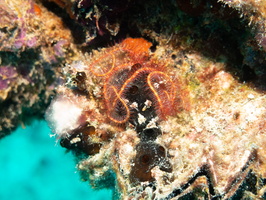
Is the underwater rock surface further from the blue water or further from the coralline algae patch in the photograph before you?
the blue water

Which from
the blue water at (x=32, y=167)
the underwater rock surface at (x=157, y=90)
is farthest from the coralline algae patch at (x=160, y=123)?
the blue water at (x=32, y=167)

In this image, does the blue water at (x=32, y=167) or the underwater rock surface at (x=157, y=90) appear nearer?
the underwater rock surface at (x=157, y=90)

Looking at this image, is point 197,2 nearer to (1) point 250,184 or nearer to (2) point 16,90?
(1) point 250,184

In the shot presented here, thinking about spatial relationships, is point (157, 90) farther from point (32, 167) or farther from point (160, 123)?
point (32, 167)

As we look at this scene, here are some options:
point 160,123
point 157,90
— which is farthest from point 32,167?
point 157,90

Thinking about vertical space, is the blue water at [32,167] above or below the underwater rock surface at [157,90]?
below

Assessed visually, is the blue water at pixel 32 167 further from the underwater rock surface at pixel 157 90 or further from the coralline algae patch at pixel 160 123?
the coralline algae patch at pixel 160 123
